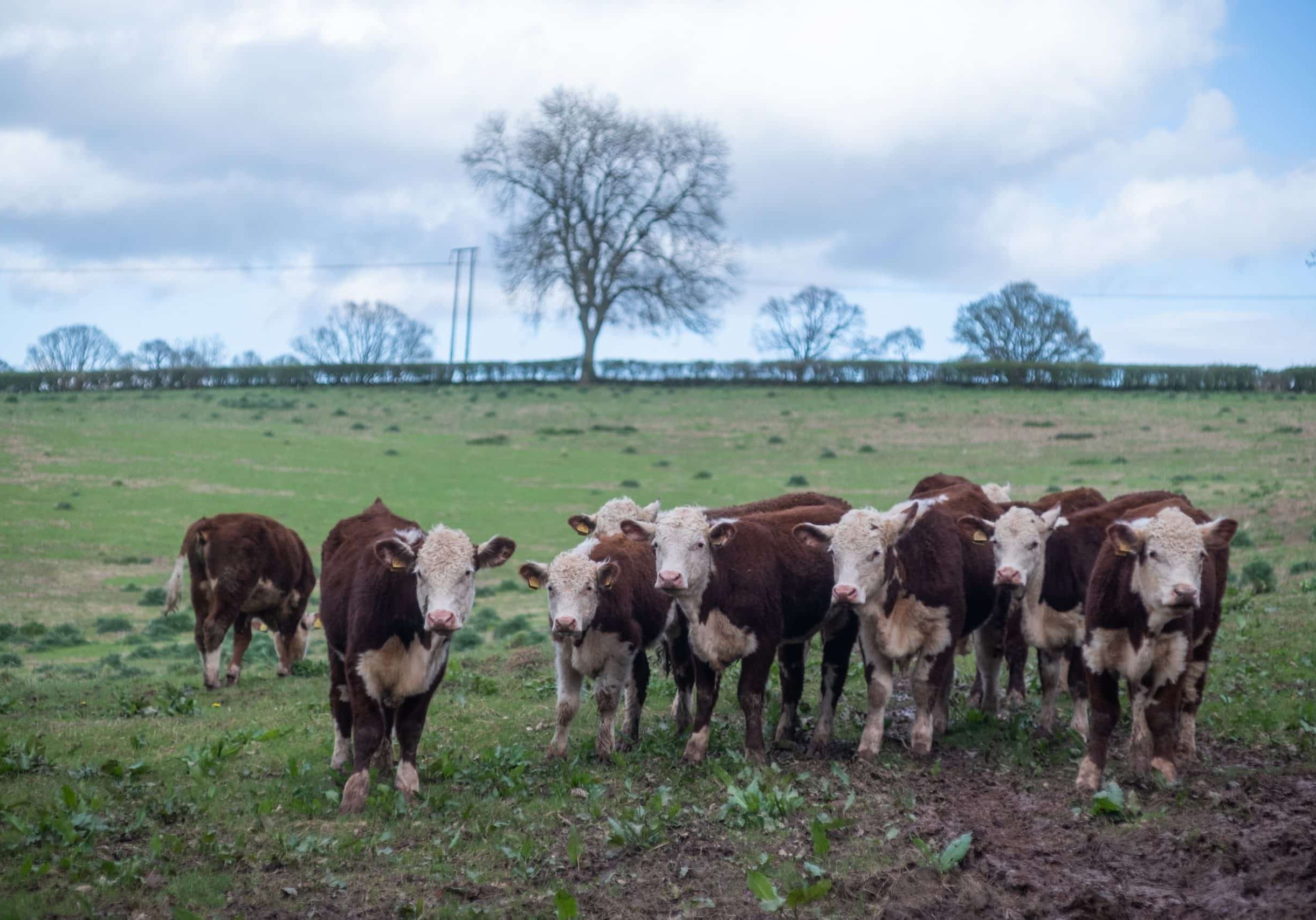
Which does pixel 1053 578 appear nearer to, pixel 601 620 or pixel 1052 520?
pixel 1052 520

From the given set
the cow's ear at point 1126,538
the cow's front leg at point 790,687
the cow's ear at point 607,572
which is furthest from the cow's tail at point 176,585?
the cow's ear at point 1126,538

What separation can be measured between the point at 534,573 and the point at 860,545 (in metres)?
2.57

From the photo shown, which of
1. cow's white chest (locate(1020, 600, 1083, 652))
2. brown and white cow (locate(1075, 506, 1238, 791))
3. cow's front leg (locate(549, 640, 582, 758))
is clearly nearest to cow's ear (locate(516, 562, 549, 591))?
cow's front leg (locate(549, 640, 582, 758))

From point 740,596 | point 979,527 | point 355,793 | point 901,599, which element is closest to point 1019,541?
point 979,527

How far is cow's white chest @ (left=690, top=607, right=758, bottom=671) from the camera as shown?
9.74 metres

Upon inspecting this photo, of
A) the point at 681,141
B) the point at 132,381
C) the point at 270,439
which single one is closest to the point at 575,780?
the point at 270,439

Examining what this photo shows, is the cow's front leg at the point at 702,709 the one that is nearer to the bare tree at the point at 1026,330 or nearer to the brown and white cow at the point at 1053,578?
the brown and white cow at the point at 1053,578

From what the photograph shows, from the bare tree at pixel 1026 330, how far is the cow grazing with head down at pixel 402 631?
62022 millimetres

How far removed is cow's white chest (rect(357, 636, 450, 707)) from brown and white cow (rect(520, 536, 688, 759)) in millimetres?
1055

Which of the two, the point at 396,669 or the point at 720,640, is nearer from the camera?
the point at 396,669

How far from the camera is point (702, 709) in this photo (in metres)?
9.63

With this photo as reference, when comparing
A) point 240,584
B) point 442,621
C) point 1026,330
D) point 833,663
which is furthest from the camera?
point 1026,330

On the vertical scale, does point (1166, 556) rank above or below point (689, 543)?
above

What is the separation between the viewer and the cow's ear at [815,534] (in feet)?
32.9
